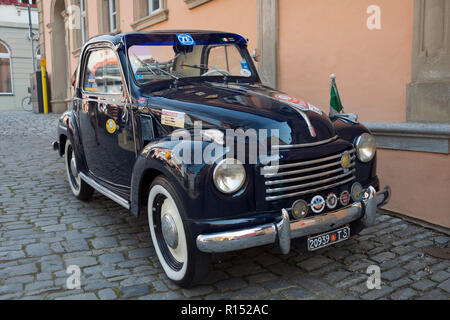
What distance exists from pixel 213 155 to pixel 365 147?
4.41ft

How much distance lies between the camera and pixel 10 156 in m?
8.33

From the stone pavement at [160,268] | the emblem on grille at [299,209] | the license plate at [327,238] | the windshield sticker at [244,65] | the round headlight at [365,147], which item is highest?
the windshield sticker at [244,65]

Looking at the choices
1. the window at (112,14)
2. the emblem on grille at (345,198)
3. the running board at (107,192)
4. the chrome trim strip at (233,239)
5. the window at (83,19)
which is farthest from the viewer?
the window at (83,19)

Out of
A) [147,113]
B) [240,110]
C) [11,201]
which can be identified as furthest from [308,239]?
[11,201]

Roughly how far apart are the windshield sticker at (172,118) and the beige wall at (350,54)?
2489mm

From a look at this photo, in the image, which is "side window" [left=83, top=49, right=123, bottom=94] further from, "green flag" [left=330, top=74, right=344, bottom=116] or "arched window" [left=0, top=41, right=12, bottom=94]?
"arched window" [left=0, top=41, right=12, bottom=94]

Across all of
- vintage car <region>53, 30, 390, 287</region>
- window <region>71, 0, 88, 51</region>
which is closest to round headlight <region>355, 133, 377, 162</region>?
vintage car <region>53, 30, 390, 287</region>

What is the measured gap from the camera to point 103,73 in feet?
14.4

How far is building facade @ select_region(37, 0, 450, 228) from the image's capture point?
4152 mm

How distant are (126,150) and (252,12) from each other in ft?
12.4

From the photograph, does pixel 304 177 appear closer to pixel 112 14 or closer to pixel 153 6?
pixel 153 6

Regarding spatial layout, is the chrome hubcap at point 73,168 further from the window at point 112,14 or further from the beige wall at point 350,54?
the window at point 112,14

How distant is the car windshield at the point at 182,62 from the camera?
154 inches

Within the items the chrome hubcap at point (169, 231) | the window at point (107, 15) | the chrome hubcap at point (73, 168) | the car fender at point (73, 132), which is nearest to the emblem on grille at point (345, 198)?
the chrome hubcap at point (169, 231)
